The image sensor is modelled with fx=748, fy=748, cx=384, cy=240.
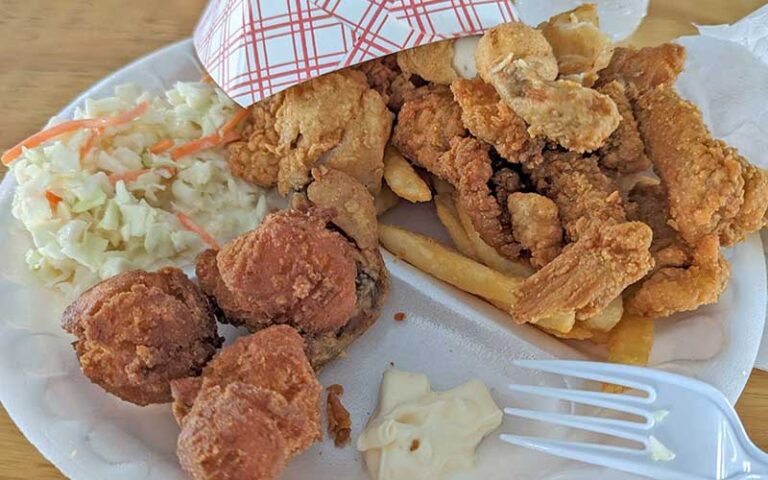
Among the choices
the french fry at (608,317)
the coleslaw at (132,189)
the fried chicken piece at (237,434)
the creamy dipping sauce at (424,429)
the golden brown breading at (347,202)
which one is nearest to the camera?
the fried chicken piece at (237,434)

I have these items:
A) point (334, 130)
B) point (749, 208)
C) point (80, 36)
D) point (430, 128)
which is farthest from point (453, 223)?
point (80, 36)

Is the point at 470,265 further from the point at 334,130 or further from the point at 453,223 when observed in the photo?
the point at 334,130

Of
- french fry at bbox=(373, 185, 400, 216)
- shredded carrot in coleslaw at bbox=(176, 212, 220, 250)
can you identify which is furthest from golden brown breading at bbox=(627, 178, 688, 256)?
shredded carrot in coleslaw at bbox=(176, 212, 220, 250)

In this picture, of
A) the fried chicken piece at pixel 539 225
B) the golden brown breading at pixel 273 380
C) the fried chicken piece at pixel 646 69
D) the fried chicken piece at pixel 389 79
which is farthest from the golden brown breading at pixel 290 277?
the fried chicken piece at pixel 646 69

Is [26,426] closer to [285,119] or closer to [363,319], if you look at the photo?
[363,319]

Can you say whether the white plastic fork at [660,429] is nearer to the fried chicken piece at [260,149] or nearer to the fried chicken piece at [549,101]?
the fried chicken piece at [549,101]
